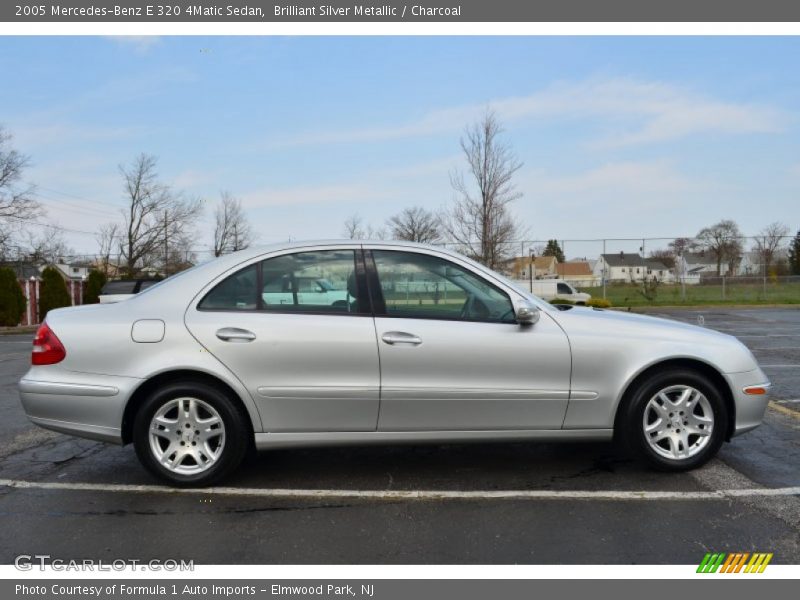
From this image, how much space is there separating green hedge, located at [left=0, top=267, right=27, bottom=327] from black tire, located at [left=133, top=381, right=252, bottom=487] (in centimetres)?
2254

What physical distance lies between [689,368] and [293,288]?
105 inches

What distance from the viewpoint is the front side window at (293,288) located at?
407cm

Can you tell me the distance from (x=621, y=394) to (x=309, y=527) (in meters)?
2.12

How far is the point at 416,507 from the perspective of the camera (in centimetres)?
368

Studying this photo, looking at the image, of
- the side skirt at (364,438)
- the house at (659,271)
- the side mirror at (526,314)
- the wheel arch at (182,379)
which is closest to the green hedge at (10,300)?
the wheel arch at (182,379)

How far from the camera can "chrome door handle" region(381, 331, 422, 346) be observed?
3932 millimetres

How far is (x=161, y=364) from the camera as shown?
12.8 feet

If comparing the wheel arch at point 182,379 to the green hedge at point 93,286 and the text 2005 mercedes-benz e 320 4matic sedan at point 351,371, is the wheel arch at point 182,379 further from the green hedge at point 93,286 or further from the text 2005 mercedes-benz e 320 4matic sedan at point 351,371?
the green hedge at point 93,286

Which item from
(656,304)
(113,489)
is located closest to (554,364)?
(113,489)

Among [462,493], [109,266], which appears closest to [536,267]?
[462,493]

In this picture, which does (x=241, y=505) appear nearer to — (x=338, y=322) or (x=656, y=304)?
(x=338, y=322)

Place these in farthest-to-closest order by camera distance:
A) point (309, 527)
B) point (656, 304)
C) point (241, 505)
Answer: point (656, 304) < point (241, 505) < point (309, 527)

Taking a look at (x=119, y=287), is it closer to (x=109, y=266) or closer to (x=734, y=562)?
(x=734, y=562)

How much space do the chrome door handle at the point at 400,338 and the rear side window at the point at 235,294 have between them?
34.7 inches
